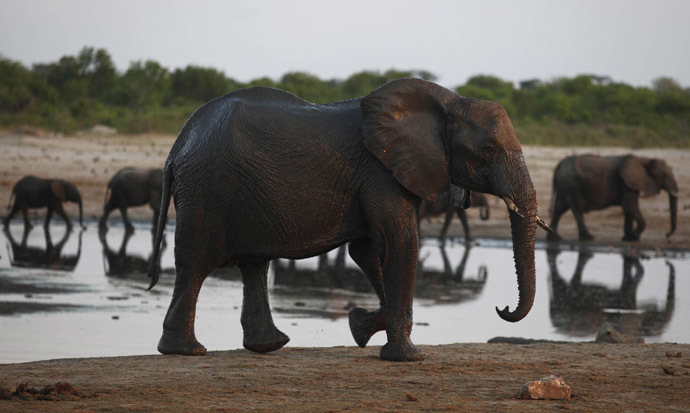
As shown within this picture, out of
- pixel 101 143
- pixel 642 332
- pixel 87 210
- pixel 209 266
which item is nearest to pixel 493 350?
pixel 209 266

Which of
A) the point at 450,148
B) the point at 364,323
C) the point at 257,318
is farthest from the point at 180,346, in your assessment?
the point at 450,148

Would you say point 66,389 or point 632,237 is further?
point 632,237

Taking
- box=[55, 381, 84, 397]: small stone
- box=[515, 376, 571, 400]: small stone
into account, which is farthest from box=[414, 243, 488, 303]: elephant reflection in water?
box=[55, 381, 84, 397]: small stone

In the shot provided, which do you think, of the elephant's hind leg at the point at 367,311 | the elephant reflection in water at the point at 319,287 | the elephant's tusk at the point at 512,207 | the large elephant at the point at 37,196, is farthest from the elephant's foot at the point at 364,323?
the large elephant at the point at 37,196

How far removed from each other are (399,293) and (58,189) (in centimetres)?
1545

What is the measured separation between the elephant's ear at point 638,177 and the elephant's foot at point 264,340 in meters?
14.6

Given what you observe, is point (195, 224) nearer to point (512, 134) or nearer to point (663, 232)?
point (512, 134)

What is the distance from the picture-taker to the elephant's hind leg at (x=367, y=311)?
7.31 meters

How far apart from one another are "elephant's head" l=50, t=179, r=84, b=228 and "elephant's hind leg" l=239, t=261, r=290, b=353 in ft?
47.8

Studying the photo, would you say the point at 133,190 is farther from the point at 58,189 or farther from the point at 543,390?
the point at 543,390

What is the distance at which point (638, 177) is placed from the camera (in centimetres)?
2078

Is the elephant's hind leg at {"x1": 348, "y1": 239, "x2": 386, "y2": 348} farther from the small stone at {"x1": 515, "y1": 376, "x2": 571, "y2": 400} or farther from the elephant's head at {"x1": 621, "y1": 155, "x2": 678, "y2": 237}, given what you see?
the elephant's head at {"x1": 621, "y1": 155, "x2": 678, "y2": 237}

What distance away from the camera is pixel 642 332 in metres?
9.70

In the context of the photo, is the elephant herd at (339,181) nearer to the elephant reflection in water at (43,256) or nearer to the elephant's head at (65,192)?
the elephant reflection in water at (43,256)
